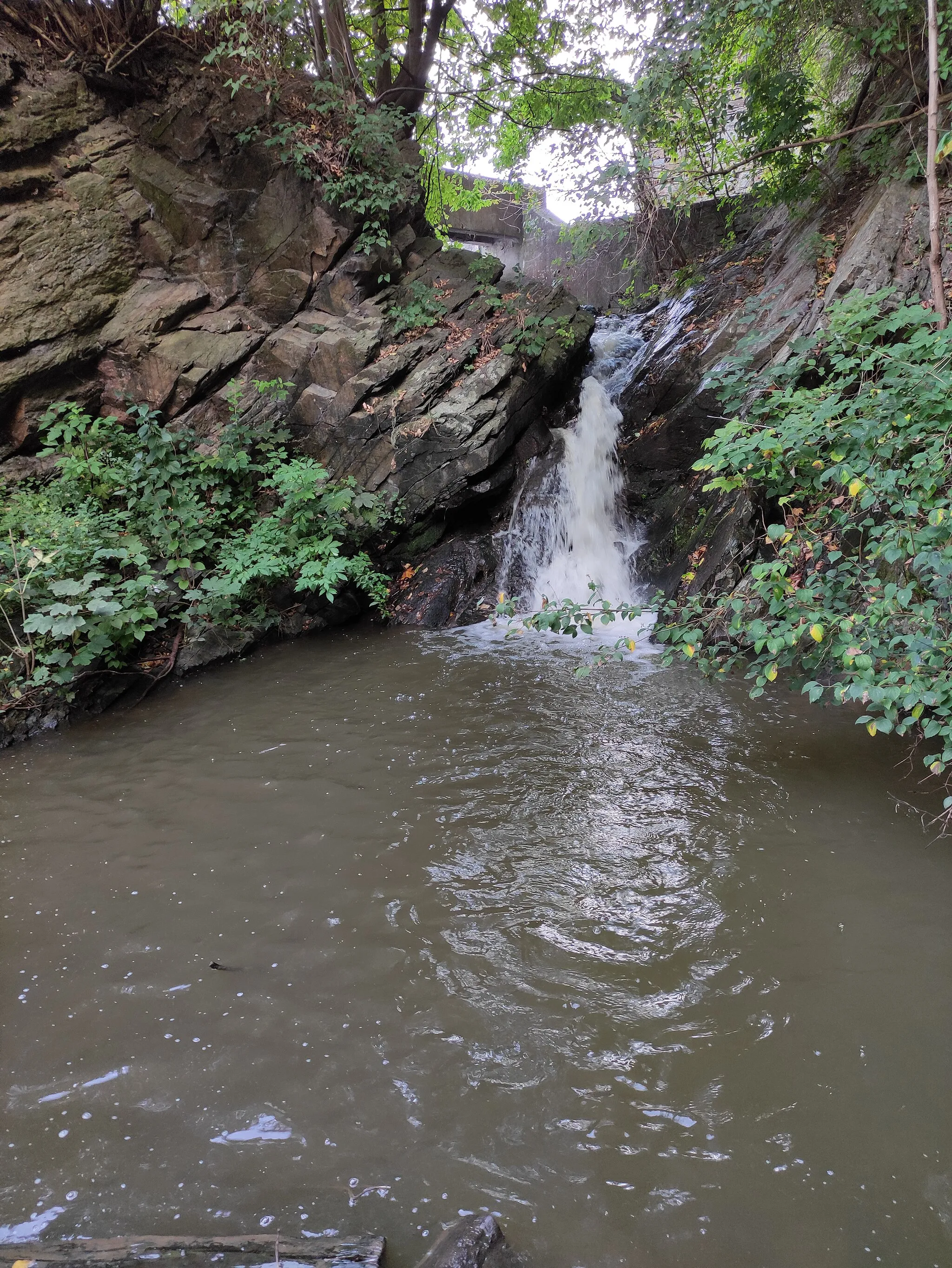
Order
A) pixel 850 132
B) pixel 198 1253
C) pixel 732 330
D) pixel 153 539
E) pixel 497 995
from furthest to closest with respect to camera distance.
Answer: pixel 732 330 < pixel 153 539 < pixel 850 132 < pixel 497 995 < pixel 198 1253

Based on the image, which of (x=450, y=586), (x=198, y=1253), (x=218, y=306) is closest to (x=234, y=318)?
(x=218, y=306)

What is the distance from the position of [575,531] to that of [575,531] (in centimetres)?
1

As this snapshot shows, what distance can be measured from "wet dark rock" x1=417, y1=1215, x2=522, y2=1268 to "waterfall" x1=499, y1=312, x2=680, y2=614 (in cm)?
692

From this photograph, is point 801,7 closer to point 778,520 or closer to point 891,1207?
point 778,520

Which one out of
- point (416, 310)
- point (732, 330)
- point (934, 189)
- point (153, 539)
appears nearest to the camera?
point (934, 189)

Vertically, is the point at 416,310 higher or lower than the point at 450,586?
higher

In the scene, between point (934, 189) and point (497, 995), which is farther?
point (934, 189)

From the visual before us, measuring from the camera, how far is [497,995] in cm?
288

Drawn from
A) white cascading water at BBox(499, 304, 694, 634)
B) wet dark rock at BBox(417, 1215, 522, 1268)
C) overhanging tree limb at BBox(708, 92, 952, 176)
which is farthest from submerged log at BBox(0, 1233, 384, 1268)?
white cascading water at BBox(499, 304, 694, 634)

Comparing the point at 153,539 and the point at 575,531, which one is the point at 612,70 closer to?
the point at 575,531

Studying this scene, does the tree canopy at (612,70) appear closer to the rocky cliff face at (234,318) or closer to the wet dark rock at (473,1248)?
the rocky cliff face at (234,318)

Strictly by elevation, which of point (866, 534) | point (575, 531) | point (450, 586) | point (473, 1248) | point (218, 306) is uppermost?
point (218, 306)

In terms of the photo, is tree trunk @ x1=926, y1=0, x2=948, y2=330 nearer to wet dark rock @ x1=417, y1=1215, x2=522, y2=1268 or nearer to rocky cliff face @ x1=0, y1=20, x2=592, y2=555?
wet dark rock @ x1=417, y1=1215, x2=522, y2=1268

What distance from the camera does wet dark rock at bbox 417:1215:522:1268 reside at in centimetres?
183
